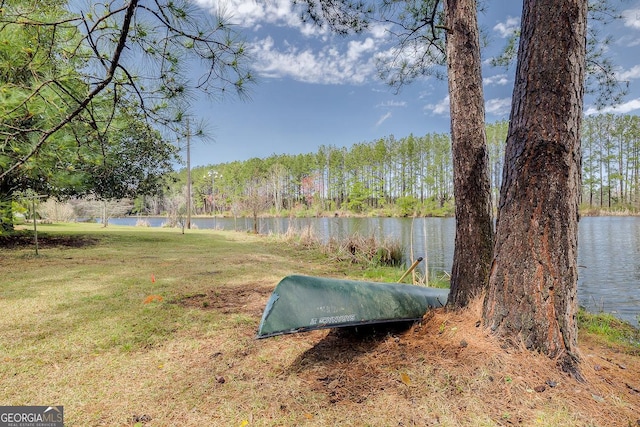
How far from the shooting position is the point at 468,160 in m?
2.34

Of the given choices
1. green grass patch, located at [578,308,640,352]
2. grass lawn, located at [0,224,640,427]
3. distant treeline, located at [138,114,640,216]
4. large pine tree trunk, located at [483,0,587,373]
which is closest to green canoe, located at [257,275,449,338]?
grass lawn, located at [0,224,640,427]

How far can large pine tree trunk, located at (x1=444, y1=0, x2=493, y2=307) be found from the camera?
229 cm

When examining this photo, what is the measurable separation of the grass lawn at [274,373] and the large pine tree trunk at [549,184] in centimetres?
20

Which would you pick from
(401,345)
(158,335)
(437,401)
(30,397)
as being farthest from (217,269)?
(437,401)

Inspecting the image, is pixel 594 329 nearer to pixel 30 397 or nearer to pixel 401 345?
pixel 401 345

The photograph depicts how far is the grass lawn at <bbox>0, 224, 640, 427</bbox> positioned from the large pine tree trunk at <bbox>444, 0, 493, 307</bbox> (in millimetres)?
313

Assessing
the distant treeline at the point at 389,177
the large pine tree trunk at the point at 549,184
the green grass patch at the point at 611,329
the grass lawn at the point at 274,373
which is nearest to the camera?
the grass lawn at the point at 274,373

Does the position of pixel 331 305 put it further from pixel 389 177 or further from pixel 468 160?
pixel 389 177

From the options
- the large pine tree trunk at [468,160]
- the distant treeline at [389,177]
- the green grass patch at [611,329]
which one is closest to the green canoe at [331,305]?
the large pine tree trunk at [468,160]

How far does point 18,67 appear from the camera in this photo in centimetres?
194

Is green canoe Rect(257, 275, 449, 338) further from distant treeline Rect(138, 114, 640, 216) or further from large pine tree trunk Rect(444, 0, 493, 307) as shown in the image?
distant treeline Rect(138, 114, 640, 216)

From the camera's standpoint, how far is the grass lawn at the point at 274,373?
1.53m

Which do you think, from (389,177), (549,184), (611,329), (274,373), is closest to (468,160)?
(549,184)

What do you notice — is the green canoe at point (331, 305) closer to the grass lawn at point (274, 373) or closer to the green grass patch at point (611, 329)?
the grass lawn at point (274, 373)
